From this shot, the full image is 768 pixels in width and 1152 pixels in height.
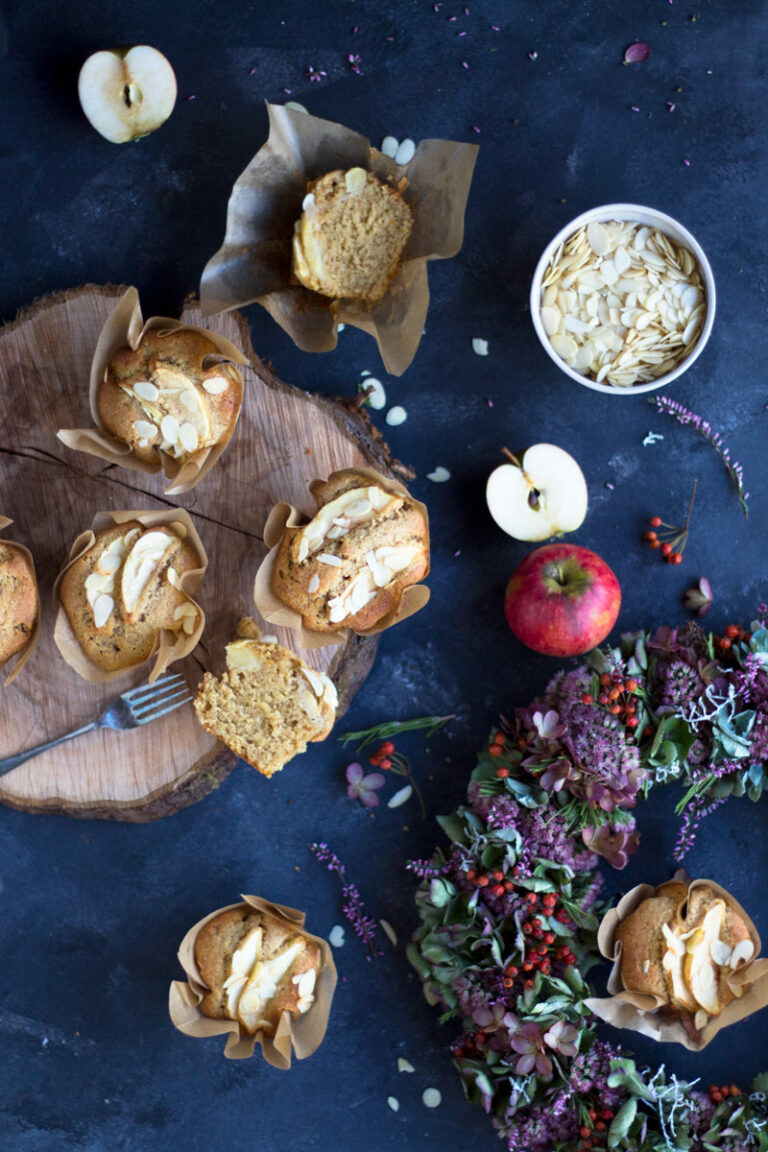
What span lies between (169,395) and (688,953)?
1858mm

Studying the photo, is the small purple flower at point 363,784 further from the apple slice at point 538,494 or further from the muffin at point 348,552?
the apple slice at point 538,494

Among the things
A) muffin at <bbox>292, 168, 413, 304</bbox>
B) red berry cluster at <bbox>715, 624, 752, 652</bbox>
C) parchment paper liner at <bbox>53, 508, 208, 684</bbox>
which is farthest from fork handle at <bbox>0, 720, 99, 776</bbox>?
red berry cluster at <bbox>715, 624, 752, 652</bbox>

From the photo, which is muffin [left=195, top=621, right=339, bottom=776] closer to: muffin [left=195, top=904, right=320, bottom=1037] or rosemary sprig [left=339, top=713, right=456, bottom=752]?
rosemary sprig [left=339, top=713, right=456, bottom=752]

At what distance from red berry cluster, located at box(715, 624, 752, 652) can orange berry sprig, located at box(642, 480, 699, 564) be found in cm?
24

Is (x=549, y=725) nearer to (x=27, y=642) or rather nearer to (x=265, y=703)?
(x=265, y=703)

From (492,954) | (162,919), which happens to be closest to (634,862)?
(492,954)

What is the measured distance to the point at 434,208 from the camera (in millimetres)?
2277

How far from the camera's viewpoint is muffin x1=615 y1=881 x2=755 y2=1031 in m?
2.27

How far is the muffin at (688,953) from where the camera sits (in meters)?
2.27

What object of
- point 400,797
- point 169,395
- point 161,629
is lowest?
point 400,797

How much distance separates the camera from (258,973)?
228cm

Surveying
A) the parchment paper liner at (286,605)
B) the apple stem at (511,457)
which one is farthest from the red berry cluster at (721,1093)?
the apple stem at (511,457)

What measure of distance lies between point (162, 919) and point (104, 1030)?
14.4 inches

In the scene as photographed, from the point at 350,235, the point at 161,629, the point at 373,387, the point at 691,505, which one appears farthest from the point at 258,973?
the point at 350,235
